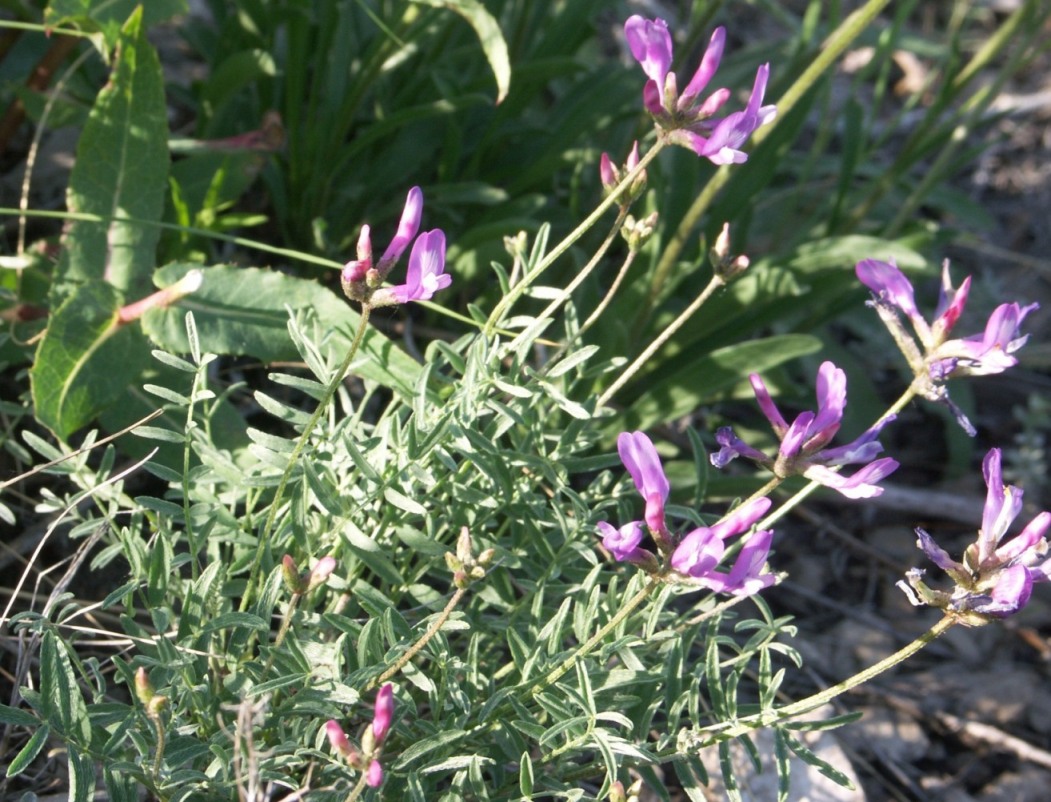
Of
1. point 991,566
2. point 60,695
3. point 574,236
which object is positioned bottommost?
point 60,695

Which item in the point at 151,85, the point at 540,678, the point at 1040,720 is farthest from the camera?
the point at 1040,720

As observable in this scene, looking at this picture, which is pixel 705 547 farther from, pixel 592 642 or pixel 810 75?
pixel 810 75

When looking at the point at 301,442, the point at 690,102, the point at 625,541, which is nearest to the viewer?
the point at 625,541

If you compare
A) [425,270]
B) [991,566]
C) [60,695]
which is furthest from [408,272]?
[991,566]

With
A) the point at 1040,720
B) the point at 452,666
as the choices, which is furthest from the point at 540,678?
the point at 1040,720

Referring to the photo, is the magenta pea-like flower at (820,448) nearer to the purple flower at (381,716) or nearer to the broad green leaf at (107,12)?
the purple flower at (381,716)

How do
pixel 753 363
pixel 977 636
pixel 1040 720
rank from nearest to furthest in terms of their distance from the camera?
1. pixel 753 363
2. pixel 1040 720
3. pixel 977 636

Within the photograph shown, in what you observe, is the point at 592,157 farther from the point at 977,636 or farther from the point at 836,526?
the point at 977,636
